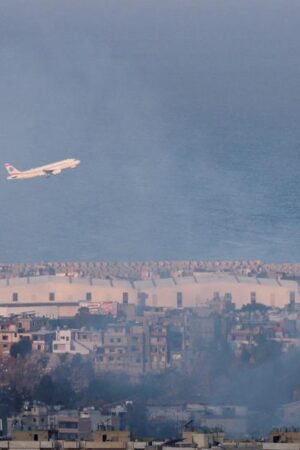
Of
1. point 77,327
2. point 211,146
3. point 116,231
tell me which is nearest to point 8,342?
point 77,327

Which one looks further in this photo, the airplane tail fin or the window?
the airplane tail fin

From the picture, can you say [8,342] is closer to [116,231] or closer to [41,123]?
[116,231]

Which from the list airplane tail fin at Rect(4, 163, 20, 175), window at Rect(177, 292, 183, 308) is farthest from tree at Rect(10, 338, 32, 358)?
airplane tail fin at Rect(4, 163, 20, 175)

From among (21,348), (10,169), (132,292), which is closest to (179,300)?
(132,292)

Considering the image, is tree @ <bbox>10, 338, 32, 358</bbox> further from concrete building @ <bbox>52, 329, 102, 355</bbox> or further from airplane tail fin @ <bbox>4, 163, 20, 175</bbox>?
airplane tail fin @ <bbox>4, 163, 20, 175</bbox>

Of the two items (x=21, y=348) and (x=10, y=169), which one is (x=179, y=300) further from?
(x=10, y=169)

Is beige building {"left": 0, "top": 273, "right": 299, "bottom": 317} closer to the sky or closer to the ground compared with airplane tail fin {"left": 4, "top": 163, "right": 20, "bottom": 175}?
closer to the ground

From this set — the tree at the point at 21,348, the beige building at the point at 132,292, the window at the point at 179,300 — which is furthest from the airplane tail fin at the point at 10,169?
the tree at the point at 21,348
